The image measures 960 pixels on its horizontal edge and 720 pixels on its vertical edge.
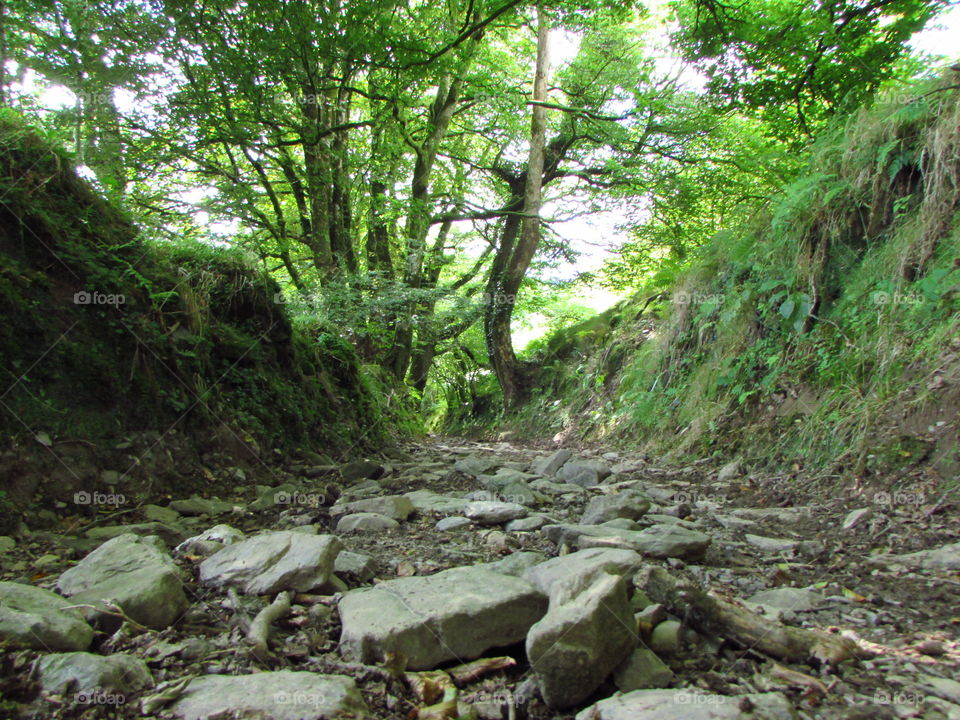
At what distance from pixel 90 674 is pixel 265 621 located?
1.80ft

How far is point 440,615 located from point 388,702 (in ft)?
1.04

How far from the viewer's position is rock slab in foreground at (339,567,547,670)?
1.81 metres

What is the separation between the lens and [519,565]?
8.23ft

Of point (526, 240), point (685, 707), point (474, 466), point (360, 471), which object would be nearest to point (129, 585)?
point (685, 707)

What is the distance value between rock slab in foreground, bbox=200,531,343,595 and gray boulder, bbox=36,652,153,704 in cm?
62

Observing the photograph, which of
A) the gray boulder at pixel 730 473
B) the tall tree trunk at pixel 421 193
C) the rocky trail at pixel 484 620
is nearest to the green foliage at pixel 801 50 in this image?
the gray boulder at pixel 730 473

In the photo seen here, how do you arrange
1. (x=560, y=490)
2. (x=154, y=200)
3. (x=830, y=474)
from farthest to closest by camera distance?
(x=154, y=200) → (x=560, y=490) → (x=830, y=474)

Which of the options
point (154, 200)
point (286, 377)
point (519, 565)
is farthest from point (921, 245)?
point (154, 200)

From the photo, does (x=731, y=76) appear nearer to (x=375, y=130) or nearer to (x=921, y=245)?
(x=921, y=245)

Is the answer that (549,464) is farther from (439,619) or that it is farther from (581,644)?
(581,644)

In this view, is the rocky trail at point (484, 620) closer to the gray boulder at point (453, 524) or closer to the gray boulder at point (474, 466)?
the gray boulder at point (453, 524)

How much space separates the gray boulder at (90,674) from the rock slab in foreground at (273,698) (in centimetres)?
17

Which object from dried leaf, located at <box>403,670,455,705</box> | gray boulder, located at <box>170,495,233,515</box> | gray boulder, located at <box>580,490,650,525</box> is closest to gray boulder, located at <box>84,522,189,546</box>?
gray boulder, located at <box>170,495,233,515</box>

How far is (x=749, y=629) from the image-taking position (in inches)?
74.4
